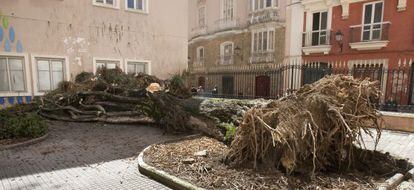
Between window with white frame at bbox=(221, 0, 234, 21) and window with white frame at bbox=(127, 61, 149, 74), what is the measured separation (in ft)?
38.1

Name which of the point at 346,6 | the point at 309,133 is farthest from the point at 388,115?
the point at 346,6

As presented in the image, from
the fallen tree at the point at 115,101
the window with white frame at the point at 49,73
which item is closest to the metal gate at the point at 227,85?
the fallen tree at the point at 115,101

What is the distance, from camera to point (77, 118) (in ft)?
29.6

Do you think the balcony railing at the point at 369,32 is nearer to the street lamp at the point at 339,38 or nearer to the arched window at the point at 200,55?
the street lamp at the point at 339,38

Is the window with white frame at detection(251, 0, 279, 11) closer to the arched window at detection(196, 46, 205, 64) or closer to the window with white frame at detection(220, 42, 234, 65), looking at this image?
the window with white frame at detection(220, 42, 234, 65)

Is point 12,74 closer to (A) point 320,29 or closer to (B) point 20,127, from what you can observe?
(B) point 20,127

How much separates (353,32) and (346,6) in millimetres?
1643

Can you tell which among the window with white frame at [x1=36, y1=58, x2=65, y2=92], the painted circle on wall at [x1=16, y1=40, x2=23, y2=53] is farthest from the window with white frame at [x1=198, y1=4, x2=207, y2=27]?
the painted circle on wall at [x1=16, y1=40, x2=23, y2=53]

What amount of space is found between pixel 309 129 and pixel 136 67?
9.62 m

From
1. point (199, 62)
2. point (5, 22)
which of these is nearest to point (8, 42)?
point (5, 22)

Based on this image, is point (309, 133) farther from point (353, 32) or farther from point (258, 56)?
point (258, 56)

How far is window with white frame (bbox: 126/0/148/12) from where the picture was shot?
451 inches

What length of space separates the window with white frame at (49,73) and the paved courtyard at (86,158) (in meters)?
2.81

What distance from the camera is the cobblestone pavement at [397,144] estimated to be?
18.1 feet
